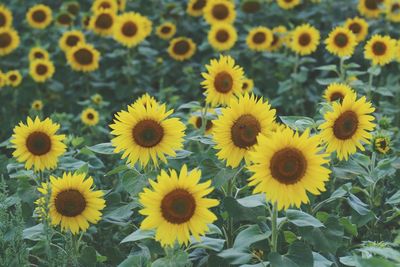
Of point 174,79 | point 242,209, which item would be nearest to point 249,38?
point 174,79

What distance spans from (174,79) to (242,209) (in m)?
3.57

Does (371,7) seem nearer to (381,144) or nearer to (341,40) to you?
(341,40)

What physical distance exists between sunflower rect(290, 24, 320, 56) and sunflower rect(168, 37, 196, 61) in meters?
0.92

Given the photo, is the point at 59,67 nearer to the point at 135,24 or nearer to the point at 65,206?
the point at 135,24

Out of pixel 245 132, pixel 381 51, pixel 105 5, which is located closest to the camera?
pixel 245 132

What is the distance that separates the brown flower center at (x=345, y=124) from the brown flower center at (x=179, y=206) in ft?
2.50

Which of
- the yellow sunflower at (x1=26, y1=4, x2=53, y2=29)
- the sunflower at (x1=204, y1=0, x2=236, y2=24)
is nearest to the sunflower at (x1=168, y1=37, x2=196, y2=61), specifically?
the sunflower at (x1=204, y1=0, x2=236, y2=24)

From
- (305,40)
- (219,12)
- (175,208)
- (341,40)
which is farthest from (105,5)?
(175,208)

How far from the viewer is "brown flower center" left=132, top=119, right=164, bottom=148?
10.1 feet

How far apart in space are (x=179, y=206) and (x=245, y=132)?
A: 1.53 feet

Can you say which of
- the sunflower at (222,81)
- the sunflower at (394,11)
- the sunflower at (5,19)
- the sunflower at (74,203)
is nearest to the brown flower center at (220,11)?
the sunflower at (394,11)

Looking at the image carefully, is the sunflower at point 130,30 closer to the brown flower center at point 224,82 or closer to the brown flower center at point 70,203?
the brown flower center at point 224,82

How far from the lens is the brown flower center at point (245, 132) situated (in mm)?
2971

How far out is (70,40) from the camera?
6.18 meters
